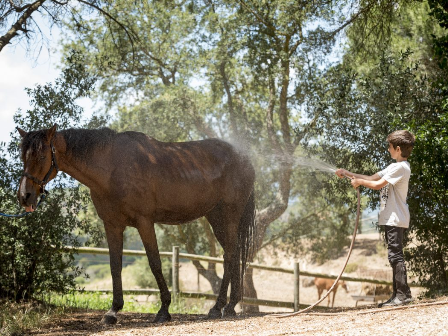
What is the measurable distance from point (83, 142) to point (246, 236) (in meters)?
2.34

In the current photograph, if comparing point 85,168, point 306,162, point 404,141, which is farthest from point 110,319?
point 306,162

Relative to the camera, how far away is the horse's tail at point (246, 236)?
240 inches

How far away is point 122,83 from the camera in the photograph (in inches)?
589

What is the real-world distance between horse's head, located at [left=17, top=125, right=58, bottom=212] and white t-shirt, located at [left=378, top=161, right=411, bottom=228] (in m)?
3.16

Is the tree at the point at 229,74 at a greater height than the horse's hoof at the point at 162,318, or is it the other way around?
the tree at the point at 229,74

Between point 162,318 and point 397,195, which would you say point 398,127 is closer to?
point 397,195

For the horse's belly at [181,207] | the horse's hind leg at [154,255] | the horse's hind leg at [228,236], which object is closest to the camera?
the horse's hind leg at [154,255]

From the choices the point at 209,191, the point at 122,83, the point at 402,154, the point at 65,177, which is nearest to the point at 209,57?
the point at 122,83

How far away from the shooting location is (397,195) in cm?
459

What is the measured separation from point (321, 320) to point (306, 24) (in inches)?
332

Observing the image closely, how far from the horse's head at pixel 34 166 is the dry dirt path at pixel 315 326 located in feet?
4.48

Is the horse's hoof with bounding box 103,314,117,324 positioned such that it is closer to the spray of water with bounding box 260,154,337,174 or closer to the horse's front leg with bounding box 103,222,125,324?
the horse's front leg with bounding box 103,222,125,324

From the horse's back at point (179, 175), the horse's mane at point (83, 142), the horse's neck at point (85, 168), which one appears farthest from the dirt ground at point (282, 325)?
the horse's mane at point (83, 142)

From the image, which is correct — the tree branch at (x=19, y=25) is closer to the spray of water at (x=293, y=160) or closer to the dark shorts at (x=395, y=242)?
the spray of water at (x=293, y=160)
